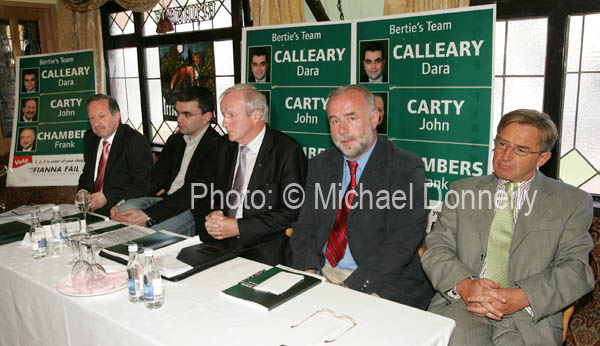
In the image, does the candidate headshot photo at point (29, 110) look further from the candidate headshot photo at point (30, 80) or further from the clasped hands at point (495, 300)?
the clasped hands at point (495, 300)

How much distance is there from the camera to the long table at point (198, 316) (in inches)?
55.8

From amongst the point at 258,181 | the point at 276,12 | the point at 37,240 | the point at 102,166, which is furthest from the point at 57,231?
the point at 276,12

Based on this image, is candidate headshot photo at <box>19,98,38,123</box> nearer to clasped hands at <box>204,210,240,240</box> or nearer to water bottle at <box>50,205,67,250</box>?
water bottle at <box>50,205,67,250</box>

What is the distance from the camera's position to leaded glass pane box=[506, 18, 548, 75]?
301 centimetres

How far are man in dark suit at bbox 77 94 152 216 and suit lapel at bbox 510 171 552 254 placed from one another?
2611mm

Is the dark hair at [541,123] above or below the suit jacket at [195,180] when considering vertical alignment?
above

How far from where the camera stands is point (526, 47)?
10.1 feet

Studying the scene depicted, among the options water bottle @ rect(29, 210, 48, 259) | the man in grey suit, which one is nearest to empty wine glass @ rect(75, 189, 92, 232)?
water bottle @ rect(29, 210, 48, 259)

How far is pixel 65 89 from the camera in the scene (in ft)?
17.1

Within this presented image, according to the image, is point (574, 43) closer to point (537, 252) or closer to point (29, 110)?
point (537, 252)

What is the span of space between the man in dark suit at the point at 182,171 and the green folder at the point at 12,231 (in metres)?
0.64

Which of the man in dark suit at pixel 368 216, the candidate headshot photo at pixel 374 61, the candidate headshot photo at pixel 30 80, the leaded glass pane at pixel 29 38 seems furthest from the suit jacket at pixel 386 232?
the leaded glass pane at pixel 29 38

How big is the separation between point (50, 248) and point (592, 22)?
3.23m

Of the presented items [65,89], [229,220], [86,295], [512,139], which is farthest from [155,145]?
[512,139]
